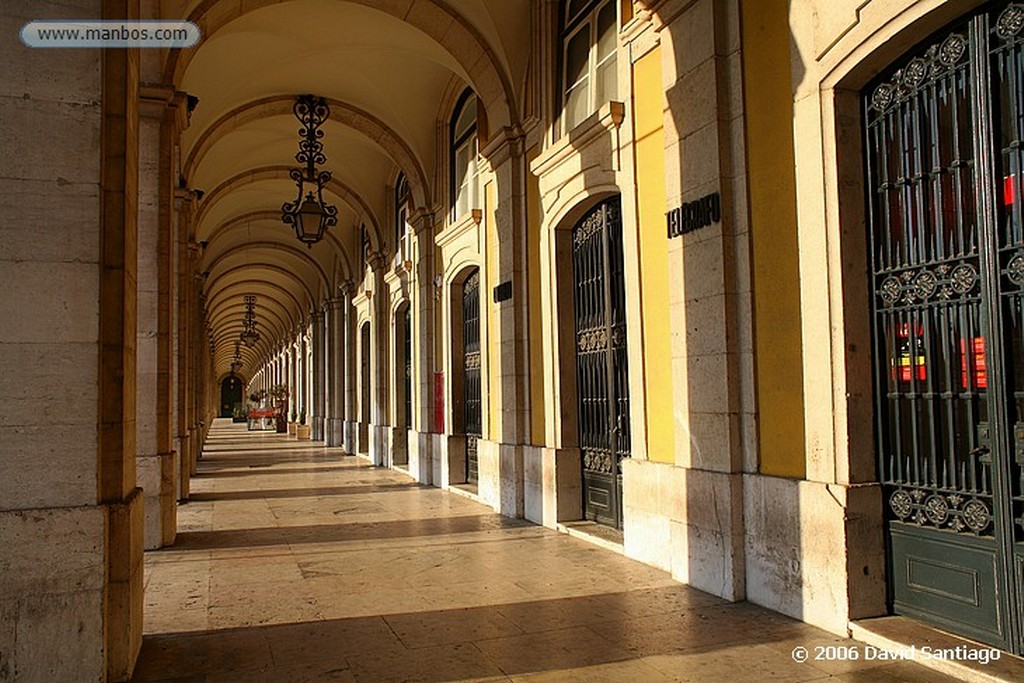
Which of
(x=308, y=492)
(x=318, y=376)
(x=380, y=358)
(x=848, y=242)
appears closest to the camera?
(x=848, y=242)

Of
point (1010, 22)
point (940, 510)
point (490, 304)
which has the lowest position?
point (940, 510)

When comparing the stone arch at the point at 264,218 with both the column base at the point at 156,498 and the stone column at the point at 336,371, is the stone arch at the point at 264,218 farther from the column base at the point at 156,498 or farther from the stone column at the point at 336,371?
the column base at the point at 156,498

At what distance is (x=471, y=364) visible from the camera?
1232cm

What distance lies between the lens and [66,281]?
4.05 meters

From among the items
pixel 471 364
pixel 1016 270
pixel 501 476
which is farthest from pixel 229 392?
pixel 1016 270

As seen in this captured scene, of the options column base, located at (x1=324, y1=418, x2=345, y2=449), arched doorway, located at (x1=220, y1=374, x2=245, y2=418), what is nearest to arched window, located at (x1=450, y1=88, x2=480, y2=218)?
column base, located at (x1=324, y1=418, x2=345, y2=449)

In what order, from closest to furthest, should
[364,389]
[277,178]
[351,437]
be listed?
[277,178], [364,389], [351,437]

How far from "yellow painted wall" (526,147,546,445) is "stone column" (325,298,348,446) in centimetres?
1348

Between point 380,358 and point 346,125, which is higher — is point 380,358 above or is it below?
below

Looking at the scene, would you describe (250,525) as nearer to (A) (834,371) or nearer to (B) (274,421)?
(A) (834,371)

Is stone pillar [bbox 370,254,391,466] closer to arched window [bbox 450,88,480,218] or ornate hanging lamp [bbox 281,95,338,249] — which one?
ornate hanging lamp [bbox 281,95,338,249]

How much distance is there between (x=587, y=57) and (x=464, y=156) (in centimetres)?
402

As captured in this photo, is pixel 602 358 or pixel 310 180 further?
pixel 310 180

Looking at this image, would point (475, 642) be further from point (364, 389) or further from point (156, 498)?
point (364, 389)
